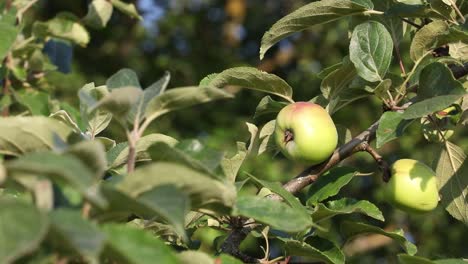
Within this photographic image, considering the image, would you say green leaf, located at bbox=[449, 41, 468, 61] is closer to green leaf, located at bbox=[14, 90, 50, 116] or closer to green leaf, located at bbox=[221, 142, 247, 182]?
green leaf, located at bbox=[221, 142, 247, 182]

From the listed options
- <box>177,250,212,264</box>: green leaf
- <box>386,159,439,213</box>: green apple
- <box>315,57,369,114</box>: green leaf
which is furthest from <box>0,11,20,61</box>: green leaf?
<box>177,250,212,264</box>: green leaf

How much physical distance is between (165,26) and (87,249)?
4.53 meters

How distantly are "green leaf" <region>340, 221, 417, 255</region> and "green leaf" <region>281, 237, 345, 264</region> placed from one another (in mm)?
42

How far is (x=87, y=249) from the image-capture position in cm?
48

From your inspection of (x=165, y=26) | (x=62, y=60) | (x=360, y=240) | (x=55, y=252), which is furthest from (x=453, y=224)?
(x=55, y=252)

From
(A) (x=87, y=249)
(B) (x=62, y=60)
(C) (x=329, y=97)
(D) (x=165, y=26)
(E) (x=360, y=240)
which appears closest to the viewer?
(A) (x=87, y=249)

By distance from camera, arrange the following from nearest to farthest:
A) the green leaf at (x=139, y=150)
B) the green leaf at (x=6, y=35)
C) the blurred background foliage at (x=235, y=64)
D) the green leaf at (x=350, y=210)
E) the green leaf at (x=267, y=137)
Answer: the green leaf at (x=139, y=150)
the green leaf at (x=350, y=210)
the green leaf at (x=267, y=137)
the green leaf at (x=6, y=35)
the blurred background foliage at (x=235, y=64)

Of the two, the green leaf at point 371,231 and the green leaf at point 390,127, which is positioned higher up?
the green leaf at point 390,127

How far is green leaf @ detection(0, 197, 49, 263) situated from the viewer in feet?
1.57

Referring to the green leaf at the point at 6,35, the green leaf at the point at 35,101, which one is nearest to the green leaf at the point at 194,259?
the green leaf at the point at 6,35

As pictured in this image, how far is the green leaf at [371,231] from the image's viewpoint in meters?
0.91

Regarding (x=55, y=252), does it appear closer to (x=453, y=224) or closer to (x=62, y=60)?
(x=62, y=60)

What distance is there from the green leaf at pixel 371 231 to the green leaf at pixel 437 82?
0.17 metres

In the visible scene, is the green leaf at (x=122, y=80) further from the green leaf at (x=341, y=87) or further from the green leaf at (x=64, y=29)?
the green leaf at (x=64, y=29)
